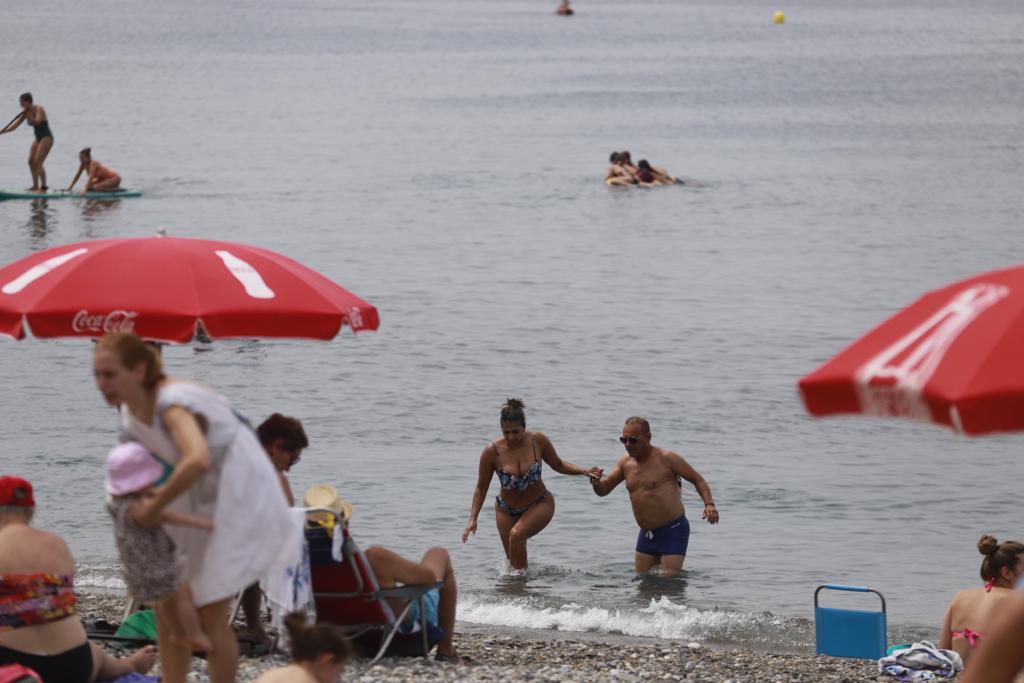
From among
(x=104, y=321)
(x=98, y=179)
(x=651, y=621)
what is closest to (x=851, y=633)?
(x=651, y=621)

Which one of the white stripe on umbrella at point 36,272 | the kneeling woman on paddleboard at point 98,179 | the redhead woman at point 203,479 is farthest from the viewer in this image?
the kneeling woman on paddleboard at point 98,179

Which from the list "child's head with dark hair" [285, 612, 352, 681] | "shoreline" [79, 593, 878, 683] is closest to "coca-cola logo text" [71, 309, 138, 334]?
"shoreline" [79, 593, 878, 683]

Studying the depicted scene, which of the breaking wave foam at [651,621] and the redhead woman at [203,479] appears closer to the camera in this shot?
the redhead woman at [203,479]

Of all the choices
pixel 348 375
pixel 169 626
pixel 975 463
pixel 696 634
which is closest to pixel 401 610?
pixel 169 626

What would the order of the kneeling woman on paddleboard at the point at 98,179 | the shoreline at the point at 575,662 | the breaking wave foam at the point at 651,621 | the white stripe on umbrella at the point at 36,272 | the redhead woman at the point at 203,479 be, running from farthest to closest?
the kneeling woman on paddleboard at the point at 98,179
the breaking wave foam at the point at 651,621
the shoreline at the point at 575,662
the white stripe on umbrella at the point at 36,272
the redhead woman at the point at 203,479

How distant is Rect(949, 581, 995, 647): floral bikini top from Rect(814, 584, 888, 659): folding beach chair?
0.88 meters

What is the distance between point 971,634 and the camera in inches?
347

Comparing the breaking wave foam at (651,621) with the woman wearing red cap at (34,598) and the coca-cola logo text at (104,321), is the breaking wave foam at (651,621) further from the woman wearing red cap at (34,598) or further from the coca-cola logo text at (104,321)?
the woman wearing red cap at (34,598)

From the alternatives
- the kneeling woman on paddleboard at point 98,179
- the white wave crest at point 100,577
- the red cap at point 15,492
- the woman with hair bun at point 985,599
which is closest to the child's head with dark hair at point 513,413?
the white wave crest at point 100,577

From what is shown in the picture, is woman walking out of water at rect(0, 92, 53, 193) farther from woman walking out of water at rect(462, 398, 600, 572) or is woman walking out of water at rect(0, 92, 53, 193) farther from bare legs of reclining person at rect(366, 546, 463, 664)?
bare legs of reclining person at rect(366, 546, 463, 664)

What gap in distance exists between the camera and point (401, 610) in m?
7.82

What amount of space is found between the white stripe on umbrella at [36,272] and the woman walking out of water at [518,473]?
150 inches

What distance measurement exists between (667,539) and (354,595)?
492cm

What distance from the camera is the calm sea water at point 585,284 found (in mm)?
14188
